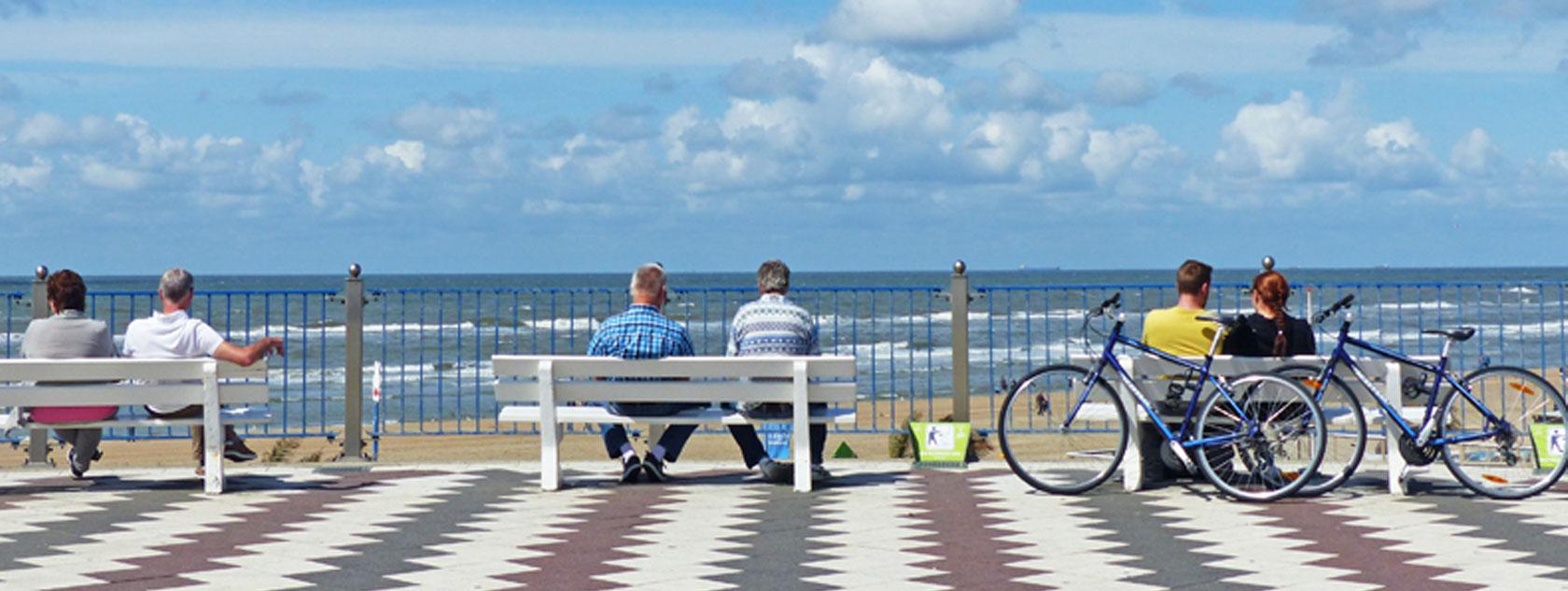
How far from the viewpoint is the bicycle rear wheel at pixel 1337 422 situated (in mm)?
9266

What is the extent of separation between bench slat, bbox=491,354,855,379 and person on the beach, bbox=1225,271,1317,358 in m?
1.90

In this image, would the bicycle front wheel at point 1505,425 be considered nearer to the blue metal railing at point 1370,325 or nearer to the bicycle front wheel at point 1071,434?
the blue metal railing at point 1370,325

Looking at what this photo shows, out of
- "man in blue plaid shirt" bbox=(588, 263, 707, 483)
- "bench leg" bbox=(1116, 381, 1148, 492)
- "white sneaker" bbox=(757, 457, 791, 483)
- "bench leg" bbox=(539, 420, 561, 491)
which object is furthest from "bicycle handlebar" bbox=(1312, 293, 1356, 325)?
"bench leg" bbox=(539, 420, 561, 491)

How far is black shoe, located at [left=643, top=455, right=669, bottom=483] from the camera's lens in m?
10.5

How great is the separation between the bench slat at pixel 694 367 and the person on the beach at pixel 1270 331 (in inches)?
74.8

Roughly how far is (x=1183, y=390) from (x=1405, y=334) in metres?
28.9

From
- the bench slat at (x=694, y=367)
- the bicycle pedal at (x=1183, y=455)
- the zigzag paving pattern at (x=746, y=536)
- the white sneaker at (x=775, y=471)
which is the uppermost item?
the bench slat at (x=694, y=367)

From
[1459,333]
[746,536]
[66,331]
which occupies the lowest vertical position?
[746,536]

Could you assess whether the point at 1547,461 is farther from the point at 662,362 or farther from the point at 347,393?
the point at 347,393

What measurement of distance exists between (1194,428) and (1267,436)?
16.3 inches

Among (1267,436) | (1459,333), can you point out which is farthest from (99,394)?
(1459,333)

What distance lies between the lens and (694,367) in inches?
392

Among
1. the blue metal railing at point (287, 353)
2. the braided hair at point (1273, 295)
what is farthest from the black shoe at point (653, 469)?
the braided hair at point (1273, 295)

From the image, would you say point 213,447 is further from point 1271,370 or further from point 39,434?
point 1271,370
